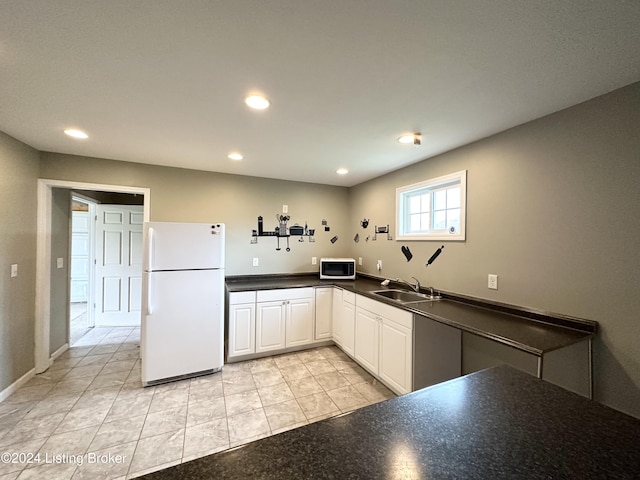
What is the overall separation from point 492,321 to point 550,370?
458 mm

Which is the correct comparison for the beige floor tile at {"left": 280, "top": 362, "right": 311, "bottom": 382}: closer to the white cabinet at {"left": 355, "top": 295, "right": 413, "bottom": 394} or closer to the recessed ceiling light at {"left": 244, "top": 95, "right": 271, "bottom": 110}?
the white cabinet at {"left": 355, "top": 295, "right": 413, "bottom": 394}

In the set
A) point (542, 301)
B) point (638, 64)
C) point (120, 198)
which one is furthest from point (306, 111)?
point (120, 198)

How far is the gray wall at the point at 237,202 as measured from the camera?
298 cm

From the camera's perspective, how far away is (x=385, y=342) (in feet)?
8.16

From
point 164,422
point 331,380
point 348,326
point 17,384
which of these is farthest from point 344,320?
point 17,384

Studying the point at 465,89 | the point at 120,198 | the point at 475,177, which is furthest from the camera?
the point at 120,198

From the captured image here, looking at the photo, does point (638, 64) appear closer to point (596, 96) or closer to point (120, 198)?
point (596, 96)

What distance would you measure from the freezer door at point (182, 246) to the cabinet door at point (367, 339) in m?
1.61

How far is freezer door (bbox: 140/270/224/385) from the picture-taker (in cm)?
252

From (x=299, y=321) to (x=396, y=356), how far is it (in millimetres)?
1328

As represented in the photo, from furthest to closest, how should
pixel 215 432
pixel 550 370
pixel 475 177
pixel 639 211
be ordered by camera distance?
1. pixel 475 177
2. pixel 215 432
3. pixel 550 370
4. pixel 639 211

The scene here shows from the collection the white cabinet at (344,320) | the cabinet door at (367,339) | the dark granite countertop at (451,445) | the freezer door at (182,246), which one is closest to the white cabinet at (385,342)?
the cabinet door at (367,339)

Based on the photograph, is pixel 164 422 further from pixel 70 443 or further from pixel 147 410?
pixel 70 443

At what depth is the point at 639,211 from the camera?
1.46 metres
